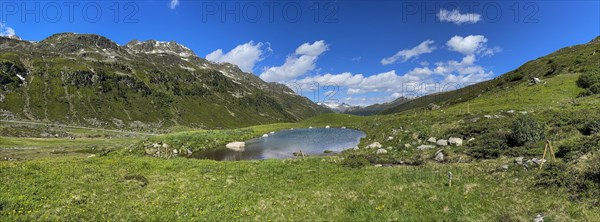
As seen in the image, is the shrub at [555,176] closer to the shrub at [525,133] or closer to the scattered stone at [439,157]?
the shrub at [525,133]

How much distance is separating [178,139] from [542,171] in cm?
6245

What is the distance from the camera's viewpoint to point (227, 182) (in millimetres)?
26734

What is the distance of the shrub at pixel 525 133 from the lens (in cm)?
3030

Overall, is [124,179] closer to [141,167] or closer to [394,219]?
[141,167]

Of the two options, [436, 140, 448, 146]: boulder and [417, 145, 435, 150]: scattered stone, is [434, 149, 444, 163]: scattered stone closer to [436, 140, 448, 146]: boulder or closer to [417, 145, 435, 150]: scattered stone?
[417, 145, 435, 150]: scattered stone

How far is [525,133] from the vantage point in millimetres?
30500

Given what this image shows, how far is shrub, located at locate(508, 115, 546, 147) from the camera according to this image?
3030 centimetres

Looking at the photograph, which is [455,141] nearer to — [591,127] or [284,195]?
[591,127]

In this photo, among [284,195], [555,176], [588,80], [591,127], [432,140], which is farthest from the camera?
[588,80]

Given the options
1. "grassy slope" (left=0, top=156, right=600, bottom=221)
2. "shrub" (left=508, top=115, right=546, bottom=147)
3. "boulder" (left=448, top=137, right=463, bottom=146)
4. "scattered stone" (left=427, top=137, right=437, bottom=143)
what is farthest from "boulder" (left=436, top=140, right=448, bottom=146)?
"grassy slope" (left=0, top=156, right=600, bottom=221)

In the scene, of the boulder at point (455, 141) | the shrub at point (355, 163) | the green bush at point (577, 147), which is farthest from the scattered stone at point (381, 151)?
the green bush at point (577, 147)

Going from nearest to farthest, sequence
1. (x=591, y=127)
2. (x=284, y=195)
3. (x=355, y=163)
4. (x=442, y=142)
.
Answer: (x=284, y=195), (x=591, y=127), (x=355, y=163), (x=442, y=142)

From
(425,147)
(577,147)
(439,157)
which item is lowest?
(439,157)

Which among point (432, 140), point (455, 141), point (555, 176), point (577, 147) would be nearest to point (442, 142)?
point (455, 141)
